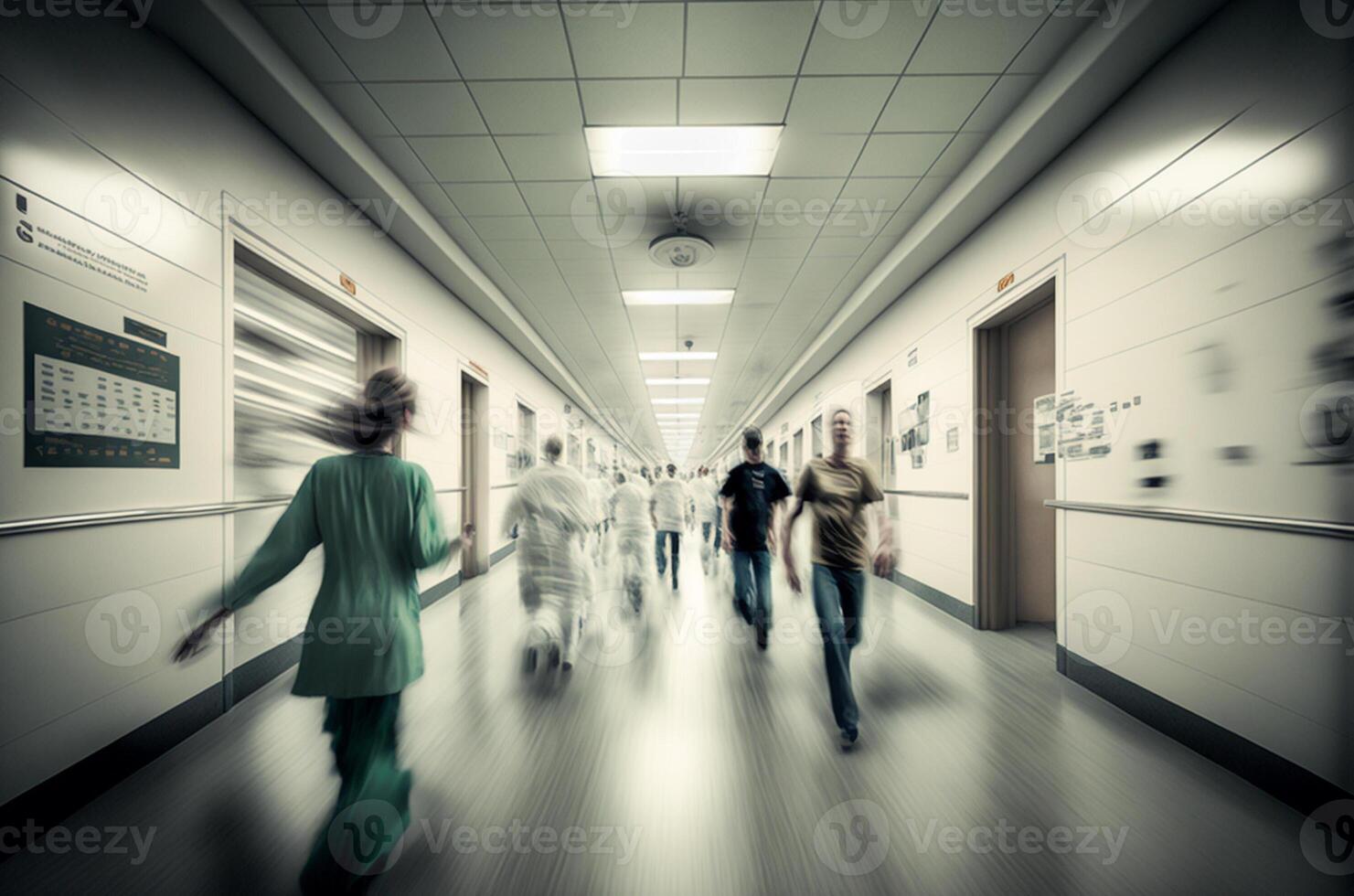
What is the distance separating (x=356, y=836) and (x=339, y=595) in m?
0.63

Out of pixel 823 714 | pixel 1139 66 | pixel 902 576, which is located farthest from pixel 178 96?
pixel 902 576

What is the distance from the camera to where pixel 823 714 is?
262 cm

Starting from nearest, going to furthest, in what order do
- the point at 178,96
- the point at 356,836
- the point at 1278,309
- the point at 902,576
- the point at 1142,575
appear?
1. the point at 356,836
2. the point at 1278,309
3. the point at 178,96
4. the point at 1142,575
5. the point at 902,576

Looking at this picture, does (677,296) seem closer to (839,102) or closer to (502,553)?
(839,102)

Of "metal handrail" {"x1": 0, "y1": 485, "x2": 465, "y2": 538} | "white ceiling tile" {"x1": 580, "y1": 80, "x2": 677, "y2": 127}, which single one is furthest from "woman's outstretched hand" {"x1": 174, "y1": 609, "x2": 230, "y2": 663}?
"white ceiling tile" {"x1": 580, "y1": 80, "x2": 677, "y2": 127}

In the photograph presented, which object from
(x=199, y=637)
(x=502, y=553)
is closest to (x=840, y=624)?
(x=199, y=637)

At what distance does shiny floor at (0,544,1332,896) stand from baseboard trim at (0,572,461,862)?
0.06 meters

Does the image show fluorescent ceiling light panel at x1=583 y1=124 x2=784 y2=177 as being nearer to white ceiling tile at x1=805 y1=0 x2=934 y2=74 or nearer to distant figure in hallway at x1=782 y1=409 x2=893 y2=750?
white ceiling tile at x1=805 y1=0 x2=934 y2=74

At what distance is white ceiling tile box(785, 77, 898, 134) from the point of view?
2.75m

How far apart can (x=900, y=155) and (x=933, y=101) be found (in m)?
0.46

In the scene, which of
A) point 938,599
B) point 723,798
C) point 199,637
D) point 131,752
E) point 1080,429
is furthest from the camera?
point 938,599

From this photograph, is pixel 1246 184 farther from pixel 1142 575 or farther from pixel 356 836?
pixel 356 836

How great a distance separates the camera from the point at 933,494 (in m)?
4.99

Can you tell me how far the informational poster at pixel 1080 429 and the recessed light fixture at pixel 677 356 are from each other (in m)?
5.69
